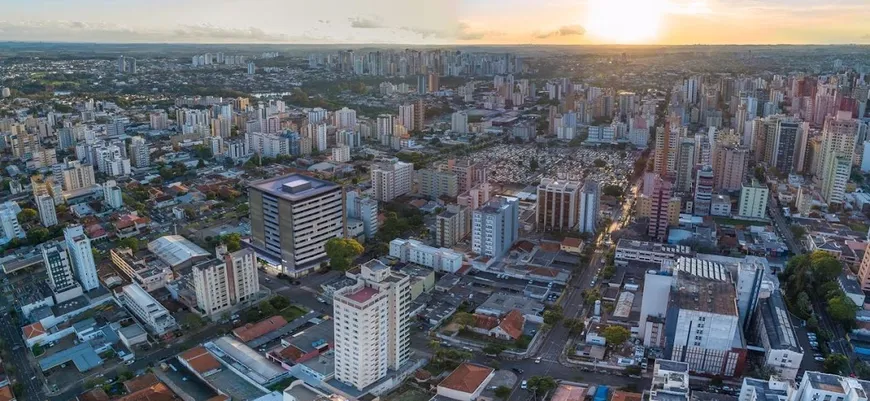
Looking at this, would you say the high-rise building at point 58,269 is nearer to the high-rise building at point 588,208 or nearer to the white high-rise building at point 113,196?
the white high-rise building at point 113,196

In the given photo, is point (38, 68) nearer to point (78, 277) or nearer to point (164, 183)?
point (164, 183)

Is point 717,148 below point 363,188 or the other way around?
the other way around

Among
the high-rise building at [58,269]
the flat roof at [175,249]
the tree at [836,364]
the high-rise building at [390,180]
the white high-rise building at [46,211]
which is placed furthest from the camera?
the high-rise building at [390,180]

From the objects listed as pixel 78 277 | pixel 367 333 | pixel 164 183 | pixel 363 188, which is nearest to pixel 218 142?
pixel 164 183

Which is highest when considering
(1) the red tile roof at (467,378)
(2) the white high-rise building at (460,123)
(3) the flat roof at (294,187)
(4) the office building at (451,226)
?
(3) the flat roof at (294,187)

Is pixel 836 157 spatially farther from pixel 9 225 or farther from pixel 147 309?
pixel 9 225

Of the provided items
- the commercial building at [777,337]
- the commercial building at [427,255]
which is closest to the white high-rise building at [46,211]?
the commercial building at [427,255]

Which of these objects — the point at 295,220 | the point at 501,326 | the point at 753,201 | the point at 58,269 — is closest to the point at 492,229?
the point at 501,326
